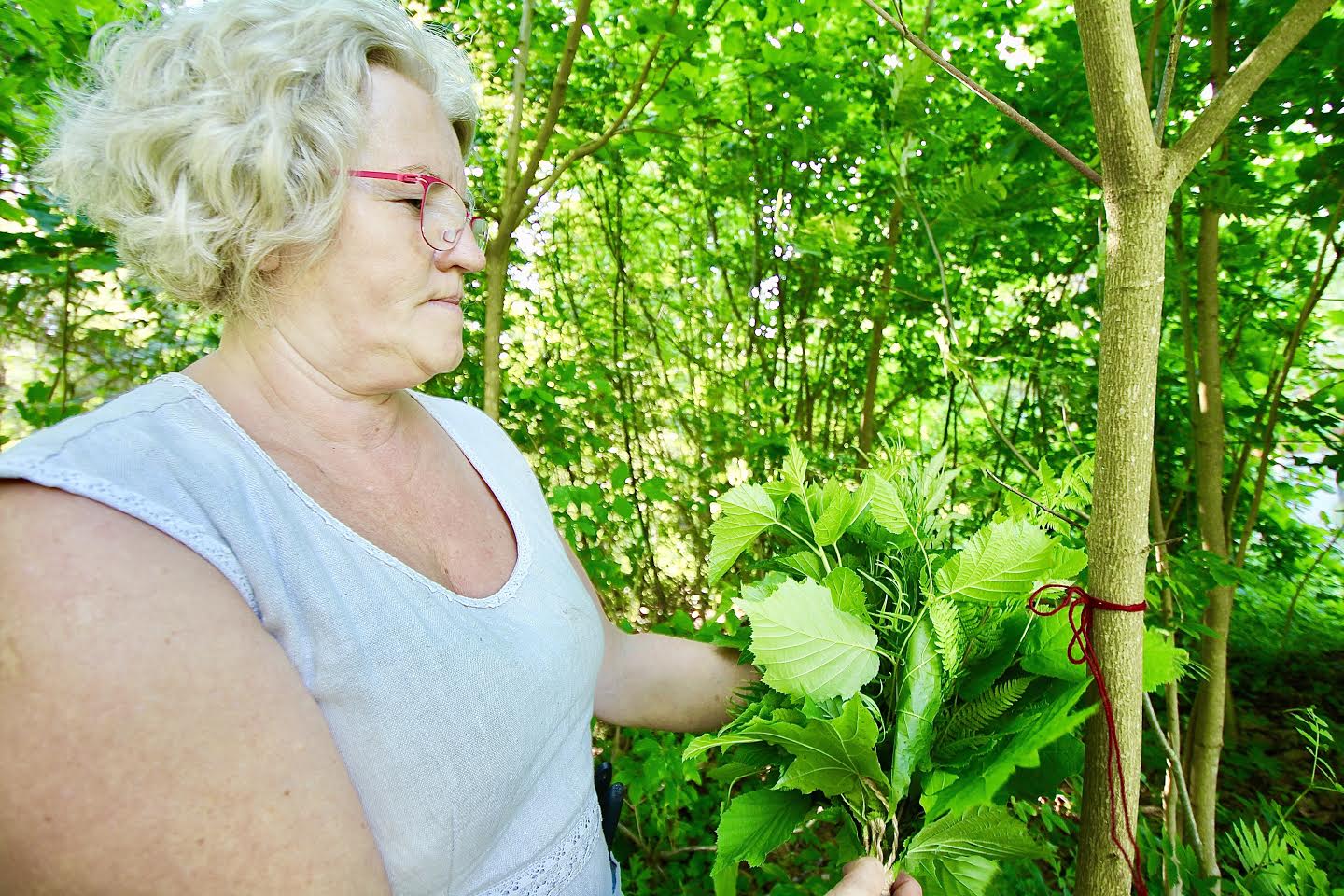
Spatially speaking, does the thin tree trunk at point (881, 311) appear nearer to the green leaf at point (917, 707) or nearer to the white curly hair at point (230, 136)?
the green leaf at point (917, 707)

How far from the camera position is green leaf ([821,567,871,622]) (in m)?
1.05

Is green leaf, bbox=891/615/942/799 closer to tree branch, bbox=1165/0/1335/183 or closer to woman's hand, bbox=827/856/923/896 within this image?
woman's hand, bbox=827/856/923/896

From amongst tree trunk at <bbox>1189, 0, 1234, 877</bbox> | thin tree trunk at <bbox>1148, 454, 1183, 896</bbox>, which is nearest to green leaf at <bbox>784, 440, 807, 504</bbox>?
thin tree trunk at <bbox>1148, 454, 1183, 896</bbox>

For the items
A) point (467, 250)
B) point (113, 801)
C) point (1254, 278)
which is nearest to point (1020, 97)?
point (1254, 278)

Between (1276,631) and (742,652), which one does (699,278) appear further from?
(1276,631)

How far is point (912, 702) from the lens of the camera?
3.16 feet

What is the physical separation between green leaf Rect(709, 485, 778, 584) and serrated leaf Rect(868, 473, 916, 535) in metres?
0.19

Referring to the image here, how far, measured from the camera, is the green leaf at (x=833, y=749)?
0.89 meters

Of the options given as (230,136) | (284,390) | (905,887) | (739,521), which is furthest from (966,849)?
(230,136)

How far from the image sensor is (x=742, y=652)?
1391 mm

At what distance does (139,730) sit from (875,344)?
3.12 m

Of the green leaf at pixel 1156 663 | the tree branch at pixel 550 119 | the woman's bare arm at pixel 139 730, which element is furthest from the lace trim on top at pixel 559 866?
the tree branch at pixel 550 119

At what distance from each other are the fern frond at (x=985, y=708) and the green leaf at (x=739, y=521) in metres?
0.39

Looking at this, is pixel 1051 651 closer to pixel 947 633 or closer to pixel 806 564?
pixel 947 633
